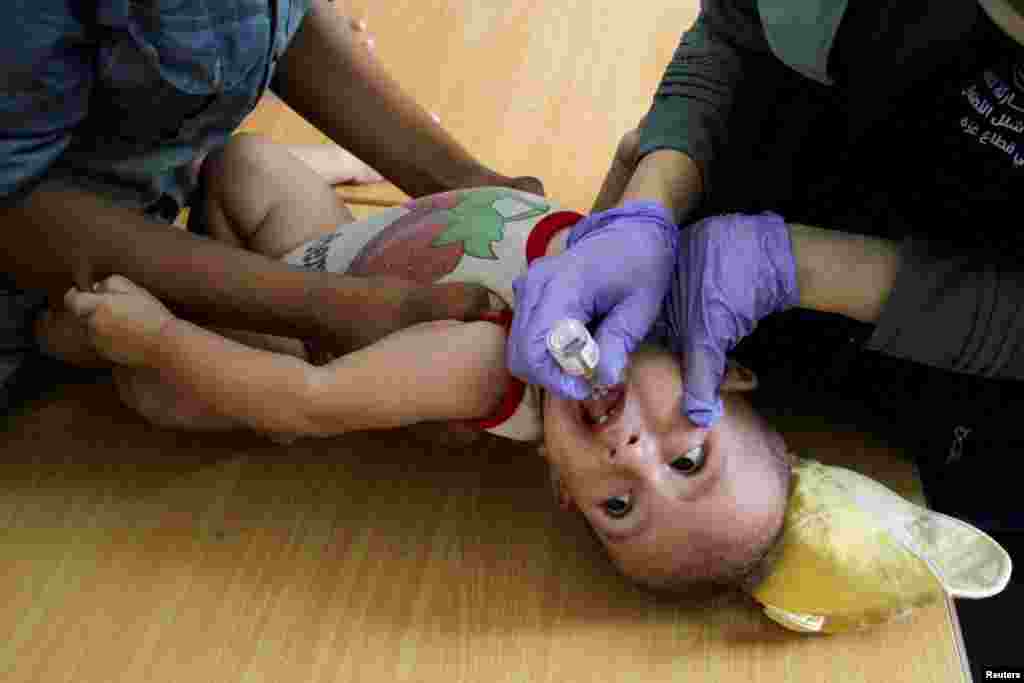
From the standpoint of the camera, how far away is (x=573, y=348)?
77 centimetres

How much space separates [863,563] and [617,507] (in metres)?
0.20

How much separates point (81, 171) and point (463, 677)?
1.89 feet

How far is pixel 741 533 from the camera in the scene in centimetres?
81

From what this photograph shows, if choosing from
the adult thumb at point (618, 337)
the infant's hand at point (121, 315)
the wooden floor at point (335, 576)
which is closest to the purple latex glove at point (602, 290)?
the adult thumb at point (618, 337)

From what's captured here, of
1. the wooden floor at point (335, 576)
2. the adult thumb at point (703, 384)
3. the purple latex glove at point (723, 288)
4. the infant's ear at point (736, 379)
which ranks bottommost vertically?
the wooden floor at point (335, 576)

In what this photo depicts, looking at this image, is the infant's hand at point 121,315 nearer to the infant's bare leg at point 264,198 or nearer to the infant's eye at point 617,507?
the infant's bare leg at point 264,198

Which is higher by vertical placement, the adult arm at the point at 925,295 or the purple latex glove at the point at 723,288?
the adult arm at the point at 925,295

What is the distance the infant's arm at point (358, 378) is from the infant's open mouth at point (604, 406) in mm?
83

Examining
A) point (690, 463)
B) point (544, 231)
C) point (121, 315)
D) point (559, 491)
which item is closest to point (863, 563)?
point (690, 463)

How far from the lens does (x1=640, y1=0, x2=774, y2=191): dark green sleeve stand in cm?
97

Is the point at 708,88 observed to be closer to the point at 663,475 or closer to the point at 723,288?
the point at 723,288

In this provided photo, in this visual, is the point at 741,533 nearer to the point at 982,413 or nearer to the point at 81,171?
the point at 982,413

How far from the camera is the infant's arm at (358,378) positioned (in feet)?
2.82

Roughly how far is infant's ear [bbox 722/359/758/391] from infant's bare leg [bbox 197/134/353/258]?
47 cm
